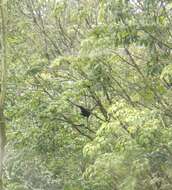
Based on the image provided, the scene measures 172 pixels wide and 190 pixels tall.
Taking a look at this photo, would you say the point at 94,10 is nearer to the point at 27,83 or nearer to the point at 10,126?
the point at 27,83

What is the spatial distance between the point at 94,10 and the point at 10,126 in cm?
245

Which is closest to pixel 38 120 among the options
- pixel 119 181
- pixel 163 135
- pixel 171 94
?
pixel 119 181

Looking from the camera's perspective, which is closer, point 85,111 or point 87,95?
point 87,95

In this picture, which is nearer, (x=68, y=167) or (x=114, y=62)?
(x=114, y=62)

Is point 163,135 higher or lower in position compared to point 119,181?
higher

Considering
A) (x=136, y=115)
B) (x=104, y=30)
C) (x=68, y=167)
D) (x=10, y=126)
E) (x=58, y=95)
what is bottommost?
(x=68, y=167)

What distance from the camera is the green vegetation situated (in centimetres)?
582

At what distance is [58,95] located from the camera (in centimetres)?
837

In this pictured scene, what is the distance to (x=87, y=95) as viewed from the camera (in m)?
8.11

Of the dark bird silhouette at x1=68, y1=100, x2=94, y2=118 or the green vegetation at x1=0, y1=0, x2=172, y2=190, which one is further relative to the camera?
the dark bird silhouette at x1=68, y1=100, x2=94, y2=118

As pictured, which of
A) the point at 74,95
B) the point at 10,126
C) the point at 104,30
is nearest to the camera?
the point at 104,30

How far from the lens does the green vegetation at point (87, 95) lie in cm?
582

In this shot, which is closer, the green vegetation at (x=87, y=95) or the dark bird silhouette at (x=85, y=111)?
the green vegetation at (x=87, y=95)

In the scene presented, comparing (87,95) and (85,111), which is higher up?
(87,95)
